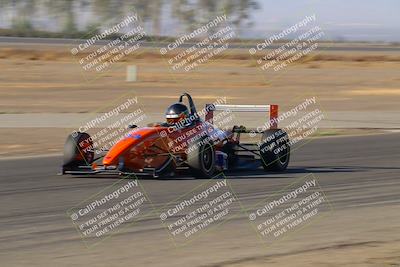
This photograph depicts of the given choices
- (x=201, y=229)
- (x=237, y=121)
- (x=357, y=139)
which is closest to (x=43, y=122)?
(x=237, y=121)

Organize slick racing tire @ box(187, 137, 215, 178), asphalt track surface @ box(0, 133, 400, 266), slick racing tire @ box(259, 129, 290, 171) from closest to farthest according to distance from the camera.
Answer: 1. asphalt track surface @ box(0, 133, 400, 266)
2. slick racing tire @ box(187, 137, 215, 178)
3. slick racing tire @ box(259, 129, 290, 171)

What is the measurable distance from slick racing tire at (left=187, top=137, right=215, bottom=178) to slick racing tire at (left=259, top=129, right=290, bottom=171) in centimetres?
153

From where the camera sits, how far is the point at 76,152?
16.4 metres

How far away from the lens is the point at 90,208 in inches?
516

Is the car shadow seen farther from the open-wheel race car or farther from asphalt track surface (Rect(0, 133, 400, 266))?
the open-wheel race car

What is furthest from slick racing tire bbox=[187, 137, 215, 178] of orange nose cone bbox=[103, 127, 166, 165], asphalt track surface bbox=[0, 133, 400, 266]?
orange nose cone bbox=[103, 127, 166, 165]

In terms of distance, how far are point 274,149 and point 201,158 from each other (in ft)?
7.06

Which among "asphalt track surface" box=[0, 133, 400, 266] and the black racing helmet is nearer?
"asphalt track surface" box=[0, 133, 400, 266]

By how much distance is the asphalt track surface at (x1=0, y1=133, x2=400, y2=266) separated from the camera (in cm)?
1007

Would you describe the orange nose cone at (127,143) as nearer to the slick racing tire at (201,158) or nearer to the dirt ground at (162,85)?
the slick racing tire at (201,158)

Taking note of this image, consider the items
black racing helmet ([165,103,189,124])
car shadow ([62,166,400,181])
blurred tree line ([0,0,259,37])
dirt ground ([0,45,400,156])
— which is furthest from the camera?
blurred tree line ([0,0,259,37])

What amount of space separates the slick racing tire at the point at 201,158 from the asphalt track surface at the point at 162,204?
0.69 feet

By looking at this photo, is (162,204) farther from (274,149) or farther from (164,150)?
(274,149)

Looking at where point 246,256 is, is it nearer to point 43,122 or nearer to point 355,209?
point 355,209
